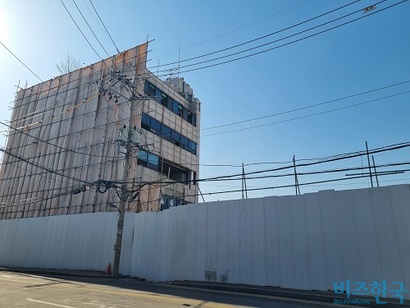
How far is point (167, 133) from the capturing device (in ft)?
98.5

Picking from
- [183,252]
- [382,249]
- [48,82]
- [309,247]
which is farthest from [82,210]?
[382,249]

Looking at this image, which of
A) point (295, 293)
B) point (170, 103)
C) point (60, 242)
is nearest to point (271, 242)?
point (295, 293)

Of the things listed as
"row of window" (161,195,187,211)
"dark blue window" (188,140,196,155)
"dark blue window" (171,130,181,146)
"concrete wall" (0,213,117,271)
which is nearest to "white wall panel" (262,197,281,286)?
"concrete wall" (0,213,117,271)

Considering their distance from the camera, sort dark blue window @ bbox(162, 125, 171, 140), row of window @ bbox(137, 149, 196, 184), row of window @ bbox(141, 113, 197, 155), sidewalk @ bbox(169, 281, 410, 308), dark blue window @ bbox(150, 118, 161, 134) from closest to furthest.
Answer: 1. sidewalk @ bbox(169, 281, 410, 308)
2. row of window @ bbox(137, 149, 196, 184)
3. row of window @ bbox(141, 113, 197, 155)
4. dark blue window @ bbox(150, 118, 161, 134)
5. dark blue window @ bbox(162, 125, 171, 140)

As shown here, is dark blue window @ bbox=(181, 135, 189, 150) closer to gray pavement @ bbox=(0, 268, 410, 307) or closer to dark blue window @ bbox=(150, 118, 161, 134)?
dark blue window @ bbox=(150, 118, 161, 134)

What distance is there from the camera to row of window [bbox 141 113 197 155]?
2733cm

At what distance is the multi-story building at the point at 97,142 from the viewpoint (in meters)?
25.8

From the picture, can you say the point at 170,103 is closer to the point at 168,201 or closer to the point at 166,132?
the point at 166,132

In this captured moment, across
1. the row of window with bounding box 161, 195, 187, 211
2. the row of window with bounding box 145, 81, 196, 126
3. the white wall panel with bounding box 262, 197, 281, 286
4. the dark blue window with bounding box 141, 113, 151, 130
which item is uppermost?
the row of window with bounding box 145, 81, 196, 126

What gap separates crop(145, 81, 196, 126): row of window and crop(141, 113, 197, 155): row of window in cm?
228

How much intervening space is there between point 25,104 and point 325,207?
36.4 metres

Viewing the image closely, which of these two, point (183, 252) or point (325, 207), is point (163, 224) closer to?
point (183, 252)

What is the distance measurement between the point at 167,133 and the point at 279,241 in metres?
19.8

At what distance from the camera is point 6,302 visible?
774 centimetres
